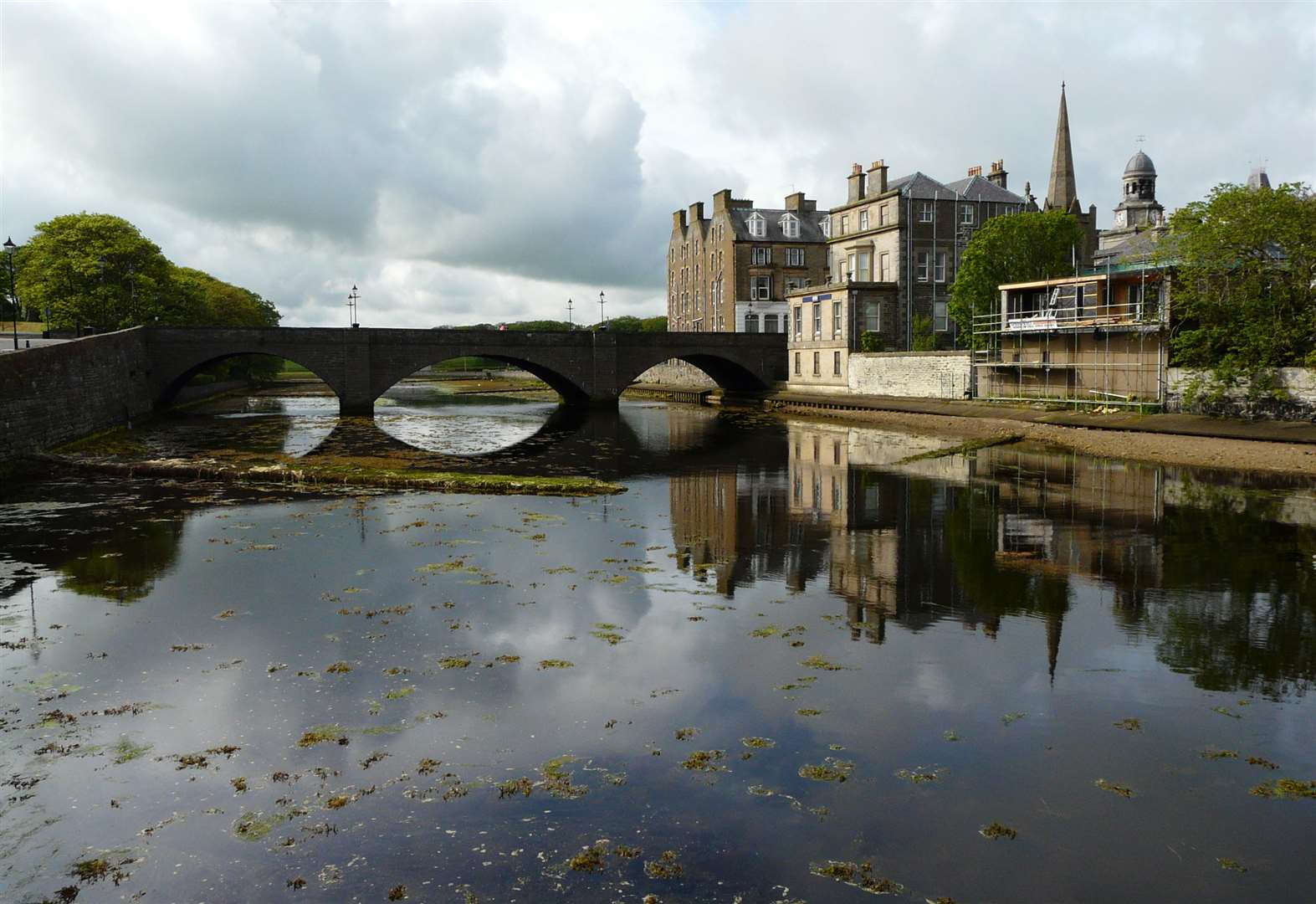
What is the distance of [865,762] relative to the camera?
11133 millimetres

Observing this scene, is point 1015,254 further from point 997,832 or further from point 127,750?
point 127,750

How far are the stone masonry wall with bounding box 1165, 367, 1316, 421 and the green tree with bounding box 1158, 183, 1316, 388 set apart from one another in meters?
0.66

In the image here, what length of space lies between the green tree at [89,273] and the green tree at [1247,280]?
246 ft

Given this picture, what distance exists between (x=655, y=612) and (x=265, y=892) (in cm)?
956

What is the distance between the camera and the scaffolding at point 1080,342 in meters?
47.2

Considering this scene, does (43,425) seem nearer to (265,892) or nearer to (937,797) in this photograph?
(265,892)

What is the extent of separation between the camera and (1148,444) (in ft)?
134

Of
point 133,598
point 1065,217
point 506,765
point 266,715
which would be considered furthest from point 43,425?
point 1065,217

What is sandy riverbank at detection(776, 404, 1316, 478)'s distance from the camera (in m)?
35.6

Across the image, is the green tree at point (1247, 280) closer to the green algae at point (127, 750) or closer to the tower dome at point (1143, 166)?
the green algae at point (127, 750)

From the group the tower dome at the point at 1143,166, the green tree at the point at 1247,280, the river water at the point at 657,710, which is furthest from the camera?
the tower dome at the point at 1143,166

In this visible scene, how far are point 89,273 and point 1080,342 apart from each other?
239ft

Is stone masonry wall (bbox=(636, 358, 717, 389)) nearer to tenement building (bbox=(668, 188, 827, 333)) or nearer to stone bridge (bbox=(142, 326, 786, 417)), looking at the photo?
tenement building (bbox=(668, 188, 827, 333))

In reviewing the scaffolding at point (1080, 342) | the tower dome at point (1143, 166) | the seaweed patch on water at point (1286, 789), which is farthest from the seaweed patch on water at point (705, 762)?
the tower dome at point (1143, 166)
